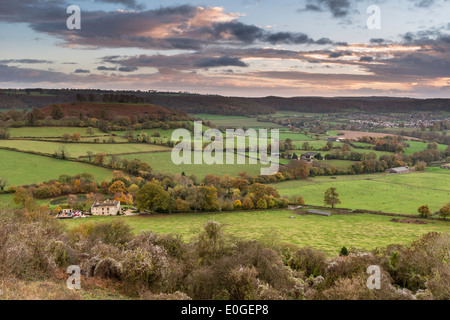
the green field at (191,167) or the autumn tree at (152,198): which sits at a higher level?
the green field at (191,167)

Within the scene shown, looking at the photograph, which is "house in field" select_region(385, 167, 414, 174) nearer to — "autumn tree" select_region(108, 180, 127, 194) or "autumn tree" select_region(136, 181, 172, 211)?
"autumn tree" select_region(136, 181, 172, 211)

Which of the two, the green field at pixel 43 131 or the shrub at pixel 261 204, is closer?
the shrub at pixel 261 204

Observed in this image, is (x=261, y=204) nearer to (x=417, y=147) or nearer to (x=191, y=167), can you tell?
(x=191, y=167)

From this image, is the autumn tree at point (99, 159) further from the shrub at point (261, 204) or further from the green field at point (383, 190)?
the green field at point (383, 190)

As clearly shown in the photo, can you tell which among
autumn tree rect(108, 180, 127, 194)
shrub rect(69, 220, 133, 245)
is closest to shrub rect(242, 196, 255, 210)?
autumn tree rect(108, 180, 127, 194)

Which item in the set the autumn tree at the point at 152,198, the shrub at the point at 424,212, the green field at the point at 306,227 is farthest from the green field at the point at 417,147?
the autumn tree at the point at 152,198

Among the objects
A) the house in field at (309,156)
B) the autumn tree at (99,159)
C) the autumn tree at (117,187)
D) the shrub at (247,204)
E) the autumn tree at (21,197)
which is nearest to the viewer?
the autumn tree at (21,197)

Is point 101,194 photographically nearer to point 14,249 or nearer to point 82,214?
point 82,214

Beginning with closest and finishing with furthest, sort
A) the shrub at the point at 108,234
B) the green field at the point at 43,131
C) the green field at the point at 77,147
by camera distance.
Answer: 1. the shrub at the point at 108,234
2. the green field at the point at 77,147
3. the green field at the point at 43,131
